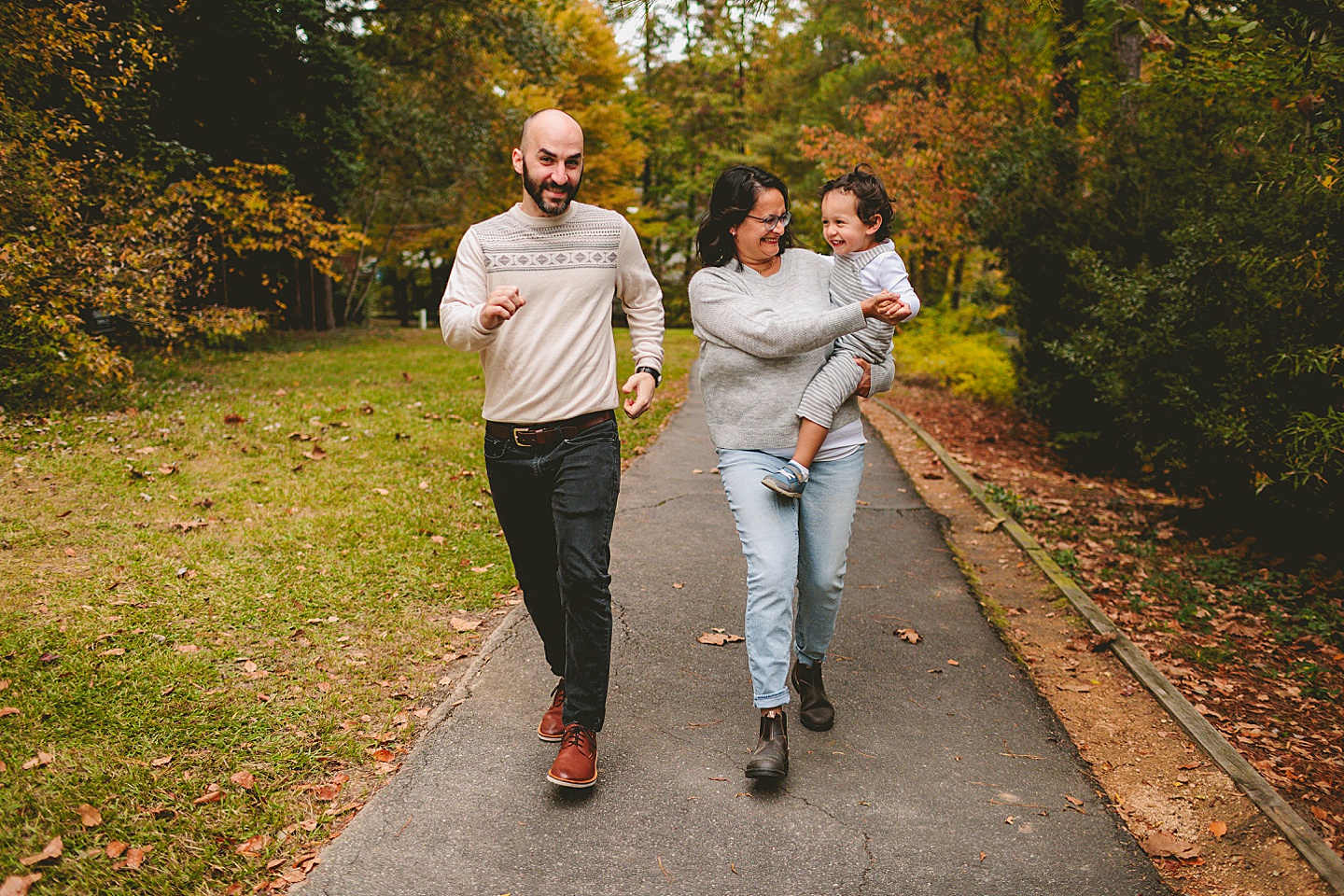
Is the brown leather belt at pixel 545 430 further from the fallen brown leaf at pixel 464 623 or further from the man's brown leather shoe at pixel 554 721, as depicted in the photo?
the fallen brown leaf at pixel 464 623

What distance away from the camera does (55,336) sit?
29.7ft

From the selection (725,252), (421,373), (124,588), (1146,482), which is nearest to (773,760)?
(725,252)

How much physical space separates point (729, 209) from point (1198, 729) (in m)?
3.04

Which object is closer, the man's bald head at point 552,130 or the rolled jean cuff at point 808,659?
the man's bald head at point 552,130

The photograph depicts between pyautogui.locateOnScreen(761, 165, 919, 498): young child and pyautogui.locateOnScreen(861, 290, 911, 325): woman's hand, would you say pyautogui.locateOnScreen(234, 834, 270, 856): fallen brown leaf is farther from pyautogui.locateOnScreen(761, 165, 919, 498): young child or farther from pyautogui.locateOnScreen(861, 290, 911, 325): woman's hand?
pyautogui.locateOnScreen(861, 290, 911, 325): woman's hand

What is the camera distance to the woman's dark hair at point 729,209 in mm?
3502

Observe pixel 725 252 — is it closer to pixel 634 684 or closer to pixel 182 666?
pixel 634 684

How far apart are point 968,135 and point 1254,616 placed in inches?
433

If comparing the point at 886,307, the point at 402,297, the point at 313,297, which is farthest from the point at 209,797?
the point at 402,297

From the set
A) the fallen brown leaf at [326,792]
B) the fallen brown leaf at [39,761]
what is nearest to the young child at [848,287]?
the fallen brown leaf at [326,792]

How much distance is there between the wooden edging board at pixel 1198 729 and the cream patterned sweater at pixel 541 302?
2.87 meters

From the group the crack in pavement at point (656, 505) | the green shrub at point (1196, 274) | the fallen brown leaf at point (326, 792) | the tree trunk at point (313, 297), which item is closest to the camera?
the fallen brown leaf at point (326, 792)

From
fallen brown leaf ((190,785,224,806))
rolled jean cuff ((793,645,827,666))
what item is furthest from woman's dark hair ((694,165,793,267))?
fallen brown leaf ((190,785,224,806))

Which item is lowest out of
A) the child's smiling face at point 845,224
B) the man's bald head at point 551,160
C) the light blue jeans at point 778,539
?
the light blue jeans at point 778,539
